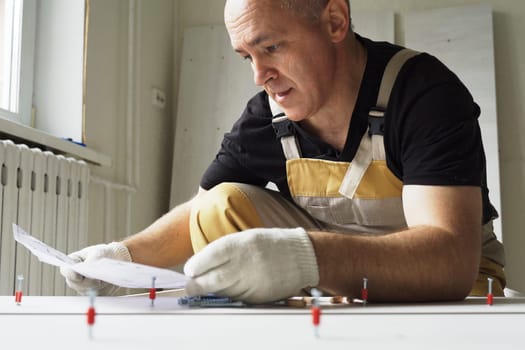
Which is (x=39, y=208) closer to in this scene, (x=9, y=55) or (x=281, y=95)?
(x=9, y=55)

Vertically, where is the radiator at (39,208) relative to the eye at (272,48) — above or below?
A: below

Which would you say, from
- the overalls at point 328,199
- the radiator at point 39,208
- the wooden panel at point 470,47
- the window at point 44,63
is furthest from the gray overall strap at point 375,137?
the wooden panel at point 470,47

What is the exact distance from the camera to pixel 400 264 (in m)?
1.00

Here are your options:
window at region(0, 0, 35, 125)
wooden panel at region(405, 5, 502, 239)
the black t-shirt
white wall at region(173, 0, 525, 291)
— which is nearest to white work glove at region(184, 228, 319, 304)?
the black t-shirt

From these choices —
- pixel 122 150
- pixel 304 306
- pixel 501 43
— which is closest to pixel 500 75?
pixel 501 43

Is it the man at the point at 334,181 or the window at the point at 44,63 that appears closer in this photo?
the man at the point at 334,181

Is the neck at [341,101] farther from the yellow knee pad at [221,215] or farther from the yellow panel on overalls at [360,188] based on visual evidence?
the yellow knee pad at [221,215]

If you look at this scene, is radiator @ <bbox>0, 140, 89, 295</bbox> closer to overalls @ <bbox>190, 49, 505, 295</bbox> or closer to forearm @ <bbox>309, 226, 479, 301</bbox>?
overalls @ <bbox>190, 49, 505, 295</bbox>

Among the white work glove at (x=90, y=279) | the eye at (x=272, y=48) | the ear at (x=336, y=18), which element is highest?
the ear at (x=336, y=18)

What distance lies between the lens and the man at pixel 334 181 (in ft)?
3.03

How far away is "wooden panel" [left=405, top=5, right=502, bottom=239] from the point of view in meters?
3.09

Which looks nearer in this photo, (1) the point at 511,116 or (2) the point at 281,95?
(2) the point at 281,95

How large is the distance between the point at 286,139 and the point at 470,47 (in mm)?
1960
